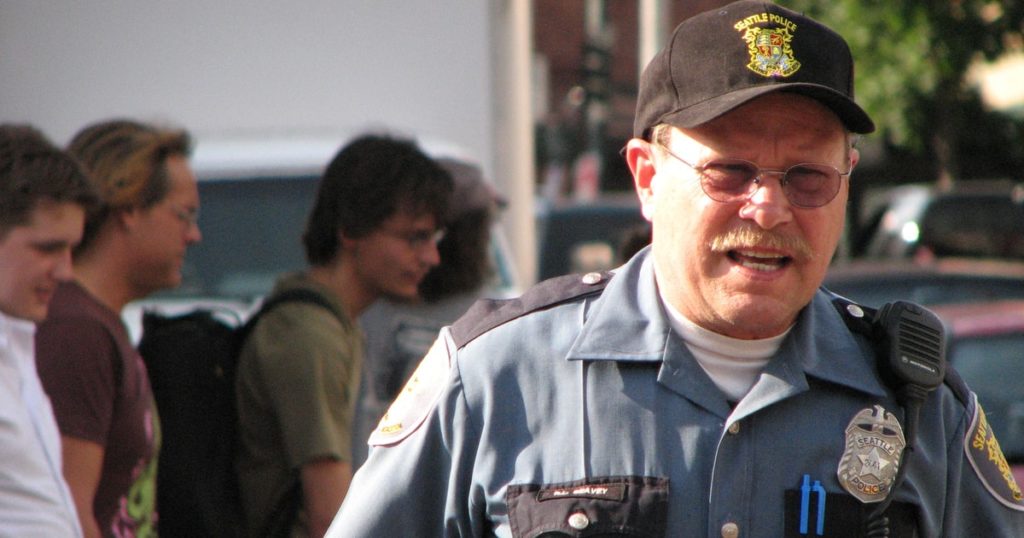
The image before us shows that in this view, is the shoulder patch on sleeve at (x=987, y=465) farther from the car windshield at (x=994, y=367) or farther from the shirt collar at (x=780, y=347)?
the car windshield at (x=994, y=367)

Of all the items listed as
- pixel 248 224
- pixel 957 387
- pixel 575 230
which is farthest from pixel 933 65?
pixel 957 387

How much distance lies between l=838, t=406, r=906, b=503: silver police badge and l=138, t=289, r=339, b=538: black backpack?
66.5 inches

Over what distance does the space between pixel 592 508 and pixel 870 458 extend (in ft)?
1.40

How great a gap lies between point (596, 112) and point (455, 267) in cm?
1831

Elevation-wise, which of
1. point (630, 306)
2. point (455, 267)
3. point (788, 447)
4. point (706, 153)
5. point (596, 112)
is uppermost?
point (706, 153)

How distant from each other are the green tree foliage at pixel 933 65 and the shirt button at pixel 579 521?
10.9 meters

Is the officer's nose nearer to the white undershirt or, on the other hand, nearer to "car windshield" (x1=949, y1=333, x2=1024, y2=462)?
the white undershirt

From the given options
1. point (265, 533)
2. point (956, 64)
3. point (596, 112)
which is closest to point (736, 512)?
point (265, 533)

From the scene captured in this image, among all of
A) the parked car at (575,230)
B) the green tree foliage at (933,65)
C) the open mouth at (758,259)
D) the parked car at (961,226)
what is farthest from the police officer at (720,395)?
the parked car at (961,226)

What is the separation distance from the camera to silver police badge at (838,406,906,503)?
2088 millimetres

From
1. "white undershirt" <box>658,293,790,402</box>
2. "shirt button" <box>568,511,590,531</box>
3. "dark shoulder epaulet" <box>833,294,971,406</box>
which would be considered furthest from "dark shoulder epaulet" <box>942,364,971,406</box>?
"shirt button" <box>568,511,590,531</box>

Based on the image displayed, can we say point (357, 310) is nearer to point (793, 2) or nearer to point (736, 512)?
point (736, 512)

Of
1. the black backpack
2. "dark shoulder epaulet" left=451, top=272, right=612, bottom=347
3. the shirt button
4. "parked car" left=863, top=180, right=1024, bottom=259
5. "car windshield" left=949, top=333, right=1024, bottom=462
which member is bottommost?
"parked car" left=863, top=180, right=1024, bottom=259

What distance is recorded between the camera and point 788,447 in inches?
83.1
